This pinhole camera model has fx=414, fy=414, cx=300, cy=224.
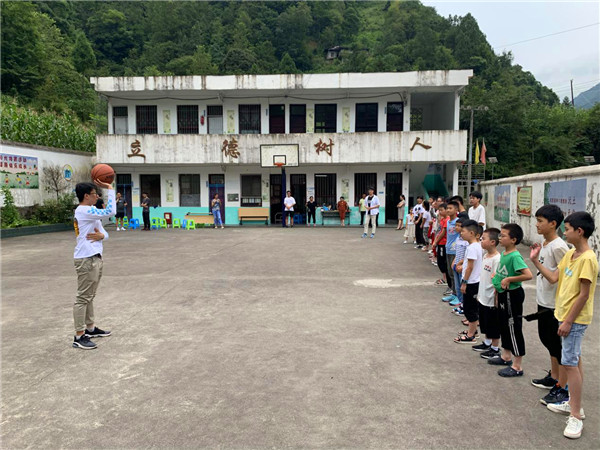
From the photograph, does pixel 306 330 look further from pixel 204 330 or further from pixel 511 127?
pixel 511 127

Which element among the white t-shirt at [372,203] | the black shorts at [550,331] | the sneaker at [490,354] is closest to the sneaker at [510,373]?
the sneaker at [490,354]

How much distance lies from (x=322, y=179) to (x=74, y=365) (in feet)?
61.6

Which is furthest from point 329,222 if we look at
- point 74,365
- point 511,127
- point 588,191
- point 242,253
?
point 511,127

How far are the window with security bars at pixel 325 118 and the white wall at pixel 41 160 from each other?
12.4 metres

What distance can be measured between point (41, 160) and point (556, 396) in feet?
67.8

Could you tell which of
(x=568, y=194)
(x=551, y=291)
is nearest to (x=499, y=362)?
(x=551, y=291)

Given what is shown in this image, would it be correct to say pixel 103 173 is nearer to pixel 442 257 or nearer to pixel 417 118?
pixel 442 257

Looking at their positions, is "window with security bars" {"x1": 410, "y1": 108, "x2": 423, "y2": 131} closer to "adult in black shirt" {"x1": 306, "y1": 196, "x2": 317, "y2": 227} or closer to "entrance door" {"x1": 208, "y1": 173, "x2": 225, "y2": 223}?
"adult in black shirt" {"x1": 306, "y1": 196, "x2": 317, "y2": 227}

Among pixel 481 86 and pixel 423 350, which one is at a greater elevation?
pixel 481 86

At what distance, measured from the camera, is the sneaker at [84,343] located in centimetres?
450

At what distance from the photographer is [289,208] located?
1958 centimetres

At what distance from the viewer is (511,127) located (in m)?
38.4

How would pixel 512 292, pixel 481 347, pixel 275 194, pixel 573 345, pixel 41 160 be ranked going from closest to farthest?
pixel 573 345, pixel 512 292, pixel 481 347, pixel 41 160, pixel 275 194

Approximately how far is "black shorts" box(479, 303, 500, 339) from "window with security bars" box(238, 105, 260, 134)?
19.4 m
